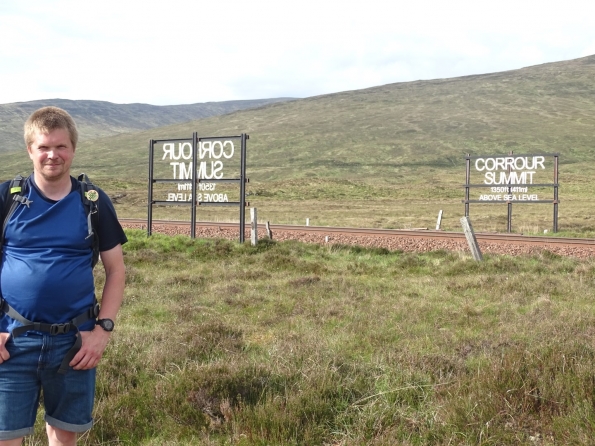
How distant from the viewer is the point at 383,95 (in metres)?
172

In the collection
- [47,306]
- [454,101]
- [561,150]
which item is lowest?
[47,306]

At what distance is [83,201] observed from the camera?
119 inches

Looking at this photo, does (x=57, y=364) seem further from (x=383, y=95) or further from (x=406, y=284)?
(x=383, y=95)

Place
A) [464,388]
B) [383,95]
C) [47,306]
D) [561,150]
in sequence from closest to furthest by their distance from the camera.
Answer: [47,306] < [464,388] < [561,150] < [383,95]

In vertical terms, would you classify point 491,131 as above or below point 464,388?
→ above

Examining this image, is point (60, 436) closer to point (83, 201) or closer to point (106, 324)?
point (106, 324)

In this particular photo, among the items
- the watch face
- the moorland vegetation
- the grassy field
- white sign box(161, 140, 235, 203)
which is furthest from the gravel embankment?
the watch face

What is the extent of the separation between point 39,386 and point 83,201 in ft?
3.24

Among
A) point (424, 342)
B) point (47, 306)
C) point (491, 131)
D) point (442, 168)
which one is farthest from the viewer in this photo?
point (491, 131)

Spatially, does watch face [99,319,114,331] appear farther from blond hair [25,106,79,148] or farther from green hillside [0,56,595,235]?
green hillside [0,56,595,235]

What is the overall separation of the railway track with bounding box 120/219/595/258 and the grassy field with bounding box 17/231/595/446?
428cm

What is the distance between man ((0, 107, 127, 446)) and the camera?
290cm

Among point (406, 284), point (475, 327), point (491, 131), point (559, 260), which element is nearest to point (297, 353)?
point (475, 327)

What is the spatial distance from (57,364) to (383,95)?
175m
